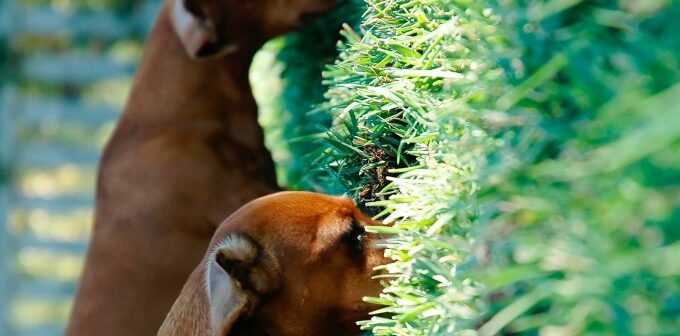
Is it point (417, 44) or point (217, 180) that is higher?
point (417, 44)

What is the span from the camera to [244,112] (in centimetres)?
394

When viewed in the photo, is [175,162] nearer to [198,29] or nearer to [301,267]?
[198,29]

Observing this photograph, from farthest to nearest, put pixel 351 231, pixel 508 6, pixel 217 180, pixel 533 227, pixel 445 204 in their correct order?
pixel 217 180 → pixel 351 231 → pixel 445 204 → pixel 508 6 → pixel 533 227

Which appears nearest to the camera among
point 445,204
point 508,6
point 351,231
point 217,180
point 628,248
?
point 628,248

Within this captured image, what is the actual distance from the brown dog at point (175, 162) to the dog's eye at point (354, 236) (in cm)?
111

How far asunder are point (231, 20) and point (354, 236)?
52.9 inches

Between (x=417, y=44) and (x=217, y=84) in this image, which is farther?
(x=217, y=84)

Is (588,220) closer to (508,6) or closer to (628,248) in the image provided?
(628,248)

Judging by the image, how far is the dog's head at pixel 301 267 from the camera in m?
2.68

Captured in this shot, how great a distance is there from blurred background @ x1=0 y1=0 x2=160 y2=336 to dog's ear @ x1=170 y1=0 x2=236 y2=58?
12.0 ft

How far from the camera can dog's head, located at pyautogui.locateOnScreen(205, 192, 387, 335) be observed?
268cm

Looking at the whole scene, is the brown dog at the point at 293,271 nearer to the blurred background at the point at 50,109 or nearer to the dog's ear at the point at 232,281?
the dog's ear at the point at 232,281

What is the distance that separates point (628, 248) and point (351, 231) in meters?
1.44

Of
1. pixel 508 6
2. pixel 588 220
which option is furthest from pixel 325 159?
pixel 588 220
